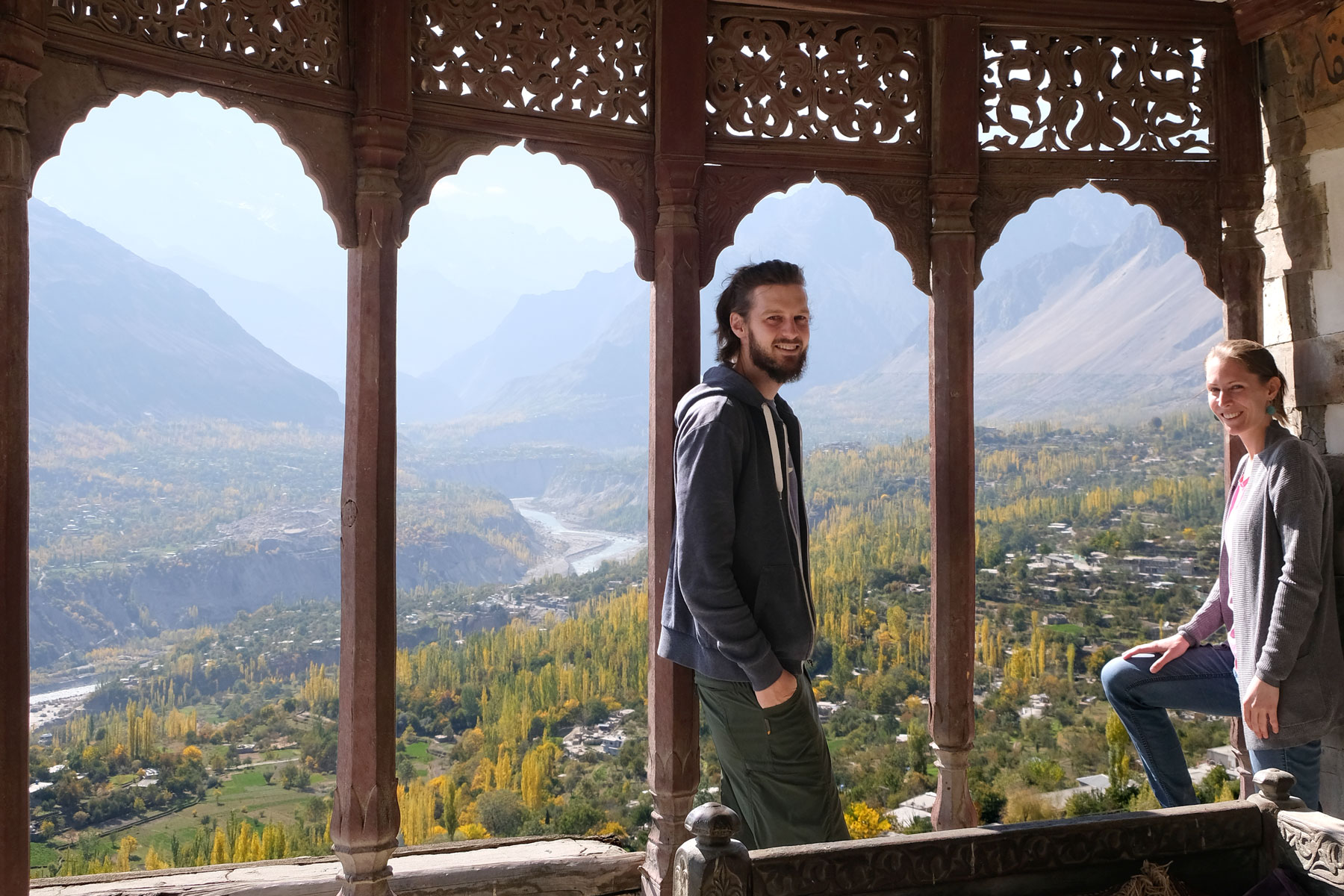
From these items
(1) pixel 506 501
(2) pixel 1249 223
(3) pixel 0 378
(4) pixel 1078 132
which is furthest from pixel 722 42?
(1) pixel 506 501

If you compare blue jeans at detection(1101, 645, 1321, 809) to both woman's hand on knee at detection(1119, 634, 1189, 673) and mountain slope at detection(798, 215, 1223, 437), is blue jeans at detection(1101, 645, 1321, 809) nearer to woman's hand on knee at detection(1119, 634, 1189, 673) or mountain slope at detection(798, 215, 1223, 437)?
woman's hand on knee at detection(1119, 634, 1189, 673)

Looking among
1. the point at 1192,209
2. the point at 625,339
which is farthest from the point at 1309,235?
the point at 625,339

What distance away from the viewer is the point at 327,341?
641 cm

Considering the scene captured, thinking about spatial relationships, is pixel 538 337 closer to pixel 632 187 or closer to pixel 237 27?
pixel 632 187

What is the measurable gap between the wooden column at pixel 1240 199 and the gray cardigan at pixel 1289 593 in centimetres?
77

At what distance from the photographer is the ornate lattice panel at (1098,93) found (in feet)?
12.8

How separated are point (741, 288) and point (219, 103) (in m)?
1.66

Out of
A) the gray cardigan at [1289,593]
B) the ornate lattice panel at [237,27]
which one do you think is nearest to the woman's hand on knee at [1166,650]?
the gray cardigan at [1289,593]

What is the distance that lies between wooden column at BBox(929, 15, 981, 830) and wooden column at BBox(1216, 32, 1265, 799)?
1.06 metres

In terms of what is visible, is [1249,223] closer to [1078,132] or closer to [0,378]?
[1078,132]

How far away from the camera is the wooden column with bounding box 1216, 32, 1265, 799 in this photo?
4027 mm

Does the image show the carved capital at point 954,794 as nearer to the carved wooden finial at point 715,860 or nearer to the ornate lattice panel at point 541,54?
the carved wooden finial at point 715,860

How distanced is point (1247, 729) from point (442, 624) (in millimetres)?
3535

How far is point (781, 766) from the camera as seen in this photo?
2910mm
